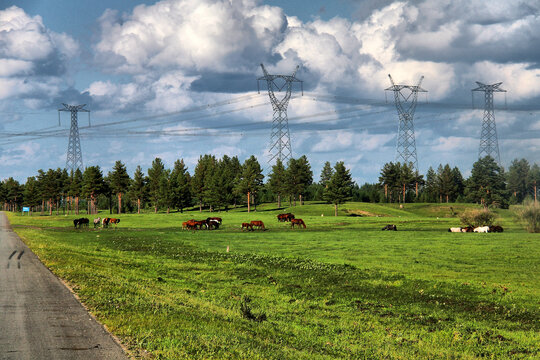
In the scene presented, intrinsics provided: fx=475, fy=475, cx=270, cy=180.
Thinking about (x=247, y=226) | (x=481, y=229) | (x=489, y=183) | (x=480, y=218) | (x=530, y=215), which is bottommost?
(x=481, y=229)

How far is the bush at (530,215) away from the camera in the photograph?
65.4 metres

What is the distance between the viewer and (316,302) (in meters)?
21.9

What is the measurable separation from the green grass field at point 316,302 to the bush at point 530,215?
28593 mm

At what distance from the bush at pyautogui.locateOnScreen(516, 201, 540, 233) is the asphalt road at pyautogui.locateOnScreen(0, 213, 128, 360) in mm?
63246

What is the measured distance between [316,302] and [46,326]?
11820mm

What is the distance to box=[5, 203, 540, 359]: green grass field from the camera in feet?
46.6

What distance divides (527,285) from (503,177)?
14085 cm

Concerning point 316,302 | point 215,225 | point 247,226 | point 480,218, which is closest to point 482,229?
point 480,218

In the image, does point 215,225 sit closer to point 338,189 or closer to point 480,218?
point 480,218

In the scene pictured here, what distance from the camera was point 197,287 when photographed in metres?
25.4

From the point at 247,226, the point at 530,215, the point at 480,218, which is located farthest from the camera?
the point at 247,226

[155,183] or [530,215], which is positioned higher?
[155,183]

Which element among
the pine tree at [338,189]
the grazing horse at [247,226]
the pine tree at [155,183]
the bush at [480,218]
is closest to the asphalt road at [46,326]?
the grazing horse at [247,226]

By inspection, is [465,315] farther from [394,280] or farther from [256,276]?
[256,276]
